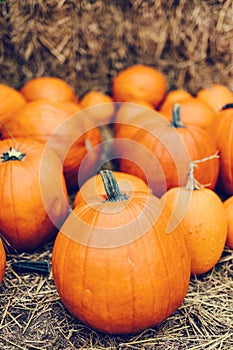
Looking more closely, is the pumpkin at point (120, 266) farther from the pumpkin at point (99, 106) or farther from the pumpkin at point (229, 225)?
the pumpkin at point (99, 106)

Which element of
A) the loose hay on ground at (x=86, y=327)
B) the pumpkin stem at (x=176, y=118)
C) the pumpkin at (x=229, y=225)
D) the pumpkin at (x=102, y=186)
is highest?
the pumpkin stem at (x=176, y=118)

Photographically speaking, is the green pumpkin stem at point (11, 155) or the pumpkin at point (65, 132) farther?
the pumpkin at point (65, 132)

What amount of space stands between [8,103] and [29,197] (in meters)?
1.12

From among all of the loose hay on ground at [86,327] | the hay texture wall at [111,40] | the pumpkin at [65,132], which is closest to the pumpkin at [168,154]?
the pumpkin at [65,132]

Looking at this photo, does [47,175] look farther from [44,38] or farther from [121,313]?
[44,38]

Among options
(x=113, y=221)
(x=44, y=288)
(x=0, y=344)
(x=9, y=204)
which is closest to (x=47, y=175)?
(x=9, y=204)

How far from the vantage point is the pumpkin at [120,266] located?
1952 millimetres

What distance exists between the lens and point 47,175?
2.67 metres

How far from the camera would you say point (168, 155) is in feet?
9.69

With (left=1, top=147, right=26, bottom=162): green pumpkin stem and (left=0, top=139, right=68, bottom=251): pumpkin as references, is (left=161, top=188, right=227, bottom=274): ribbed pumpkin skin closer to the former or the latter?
(left=0, top=139, right=68, bottom=251): pumpkin

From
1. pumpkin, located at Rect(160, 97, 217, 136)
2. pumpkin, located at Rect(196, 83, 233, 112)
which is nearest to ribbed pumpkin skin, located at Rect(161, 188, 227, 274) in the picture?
pumpkin, located at Rect(160, 97, 217, 136)

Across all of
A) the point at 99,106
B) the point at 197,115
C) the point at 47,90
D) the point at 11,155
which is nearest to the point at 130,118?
the point at 99,106

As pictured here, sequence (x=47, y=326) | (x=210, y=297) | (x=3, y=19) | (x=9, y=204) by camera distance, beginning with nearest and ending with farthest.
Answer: (x=47, y=326)
(x=210, y=297)
(x=9, y=204)
(x=3, y=19)

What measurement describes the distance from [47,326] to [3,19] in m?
2.62
